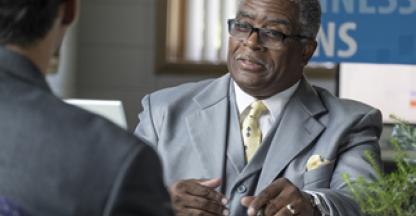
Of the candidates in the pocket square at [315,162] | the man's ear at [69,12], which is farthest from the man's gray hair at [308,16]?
the man's ear at [69,12]

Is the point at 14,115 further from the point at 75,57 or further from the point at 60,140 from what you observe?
the point at 75,57

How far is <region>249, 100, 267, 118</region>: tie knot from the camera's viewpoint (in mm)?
2486

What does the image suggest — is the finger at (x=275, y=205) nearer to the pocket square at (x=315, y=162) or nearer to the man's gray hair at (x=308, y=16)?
the pocket square at (x=315, y=162)

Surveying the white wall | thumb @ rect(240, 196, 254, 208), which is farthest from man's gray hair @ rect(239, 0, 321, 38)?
the white wall

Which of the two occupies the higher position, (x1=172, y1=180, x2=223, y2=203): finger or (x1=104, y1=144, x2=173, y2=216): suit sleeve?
(x1=104, y1=144, x2=173, y2=216): suit sleeve

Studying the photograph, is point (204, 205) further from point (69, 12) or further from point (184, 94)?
point (69, 12)

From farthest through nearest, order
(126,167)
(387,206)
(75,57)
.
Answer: (75,57), (387,206), (126,167)

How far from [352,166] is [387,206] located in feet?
2.80

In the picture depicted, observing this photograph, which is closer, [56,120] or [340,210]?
[56,120]

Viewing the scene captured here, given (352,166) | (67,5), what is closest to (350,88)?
(352,166)

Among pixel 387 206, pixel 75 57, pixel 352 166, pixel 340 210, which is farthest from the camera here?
pixel 75 57

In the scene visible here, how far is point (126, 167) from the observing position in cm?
115

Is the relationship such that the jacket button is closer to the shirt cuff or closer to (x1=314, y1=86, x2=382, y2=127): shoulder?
the shirt cuff

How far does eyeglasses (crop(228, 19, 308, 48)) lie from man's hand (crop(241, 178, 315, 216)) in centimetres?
46
